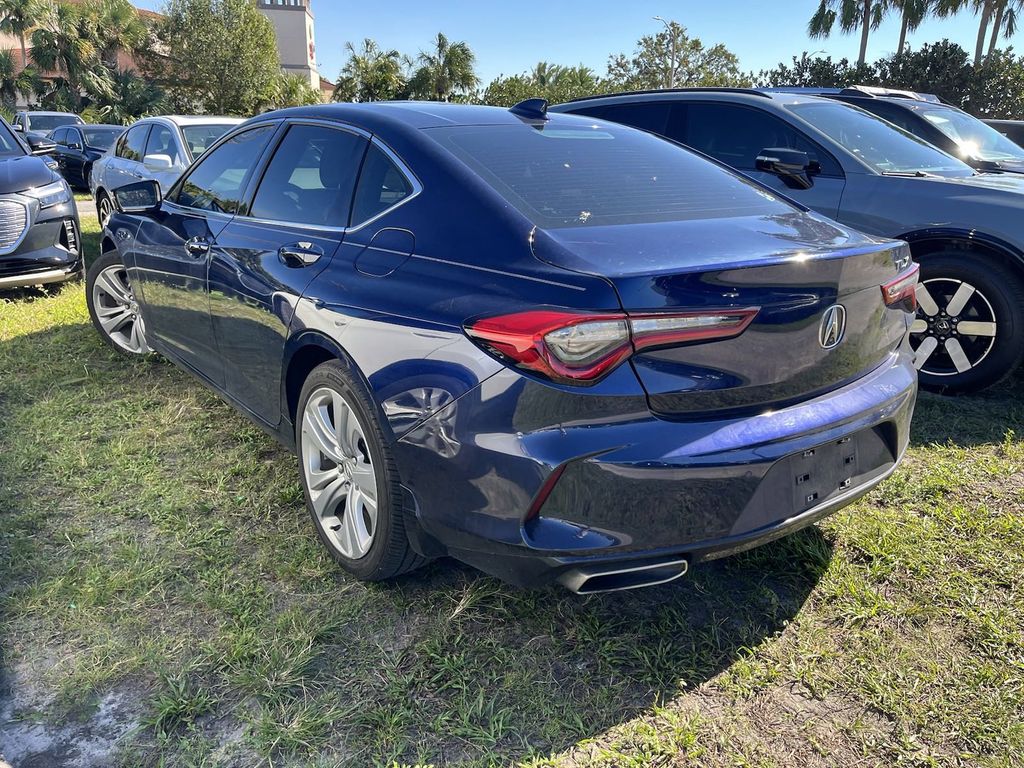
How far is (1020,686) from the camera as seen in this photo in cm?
220

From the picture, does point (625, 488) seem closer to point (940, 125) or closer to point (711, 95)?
point (711, 95)

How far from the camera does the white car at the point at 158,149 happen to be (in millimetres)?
7582

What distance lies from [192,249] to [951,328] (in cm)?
398

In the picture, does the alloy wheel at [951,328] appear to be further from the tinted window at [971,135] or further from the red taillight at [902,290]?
the tinted window at [971,135]

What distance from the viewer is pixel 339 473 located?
8.87 ft

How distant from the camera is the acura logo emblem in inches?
84.4

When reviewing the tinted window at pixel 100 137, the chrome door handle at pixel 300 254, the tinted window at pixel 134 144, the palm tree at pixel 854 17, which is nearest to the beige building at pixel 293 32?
the palm tree at pixel 854 17

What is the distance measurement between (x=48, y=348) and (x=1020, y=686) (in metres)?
5.50

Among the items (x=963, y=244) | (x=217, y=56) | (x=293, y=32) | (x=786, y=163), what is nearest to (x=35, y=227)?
(x=786, y=163)

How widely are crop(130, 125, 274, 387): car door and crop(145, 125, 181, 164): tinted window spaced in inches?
160

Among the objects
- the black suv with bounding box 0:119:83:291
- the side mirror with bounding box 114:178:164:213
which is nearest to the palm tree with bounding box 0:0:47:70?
the black suv with bounding box 0:119:83:291

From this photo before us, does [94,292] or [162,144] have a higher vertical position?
[162,144]

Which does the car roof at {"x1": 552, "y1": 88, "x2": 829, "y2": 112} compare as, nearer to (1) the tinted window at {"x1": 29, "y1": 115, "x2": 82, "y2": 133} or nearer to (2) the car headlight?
(2) the car headlight

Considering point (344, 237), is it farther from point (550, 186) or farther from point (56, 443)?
point (56, 443)
